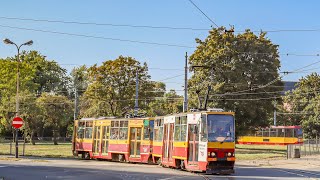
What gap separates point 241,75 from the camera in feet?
158

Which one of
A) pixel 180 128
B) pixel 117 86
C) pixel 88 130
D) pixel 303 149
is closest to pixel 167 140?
pixel 180 128

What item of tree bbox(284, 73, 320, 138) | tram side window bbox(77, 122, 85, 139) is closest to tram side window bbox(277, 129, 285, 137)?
tree bbox(284, 73, 320, 138)

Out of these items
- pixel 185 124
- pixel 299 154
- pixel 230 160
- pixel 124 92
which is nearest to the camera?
pixel 230 160

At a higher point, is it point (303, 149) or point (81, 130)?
point (81, 130)

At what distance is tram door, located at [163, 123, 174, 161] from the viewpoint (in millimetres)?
25866

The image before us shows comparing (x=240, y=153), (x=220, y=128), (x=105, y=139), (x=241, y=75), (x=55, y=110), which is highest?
(x=241, y=75)

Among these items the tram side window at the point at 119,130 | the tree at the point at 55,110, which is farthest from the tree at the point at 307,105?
the tram side window at the point at 119,130

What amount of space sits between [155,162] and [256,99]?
2165 cm

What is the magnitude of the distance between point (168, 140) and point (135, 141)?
17.5 ft

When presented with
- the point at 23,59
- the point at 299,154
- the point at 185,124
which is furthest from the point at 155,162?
the point at 23,59

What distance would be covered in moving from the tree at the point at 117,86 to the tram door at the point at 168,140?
103ft

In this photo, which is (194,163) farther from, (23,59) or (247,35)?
(23,59)

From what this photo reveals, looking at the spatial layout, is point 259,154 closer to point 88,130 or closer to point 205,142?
point 88,130

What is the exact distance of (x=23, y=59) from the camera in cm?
9750
